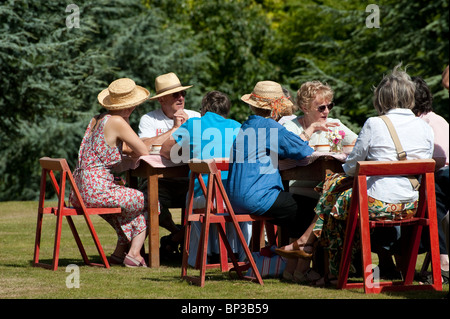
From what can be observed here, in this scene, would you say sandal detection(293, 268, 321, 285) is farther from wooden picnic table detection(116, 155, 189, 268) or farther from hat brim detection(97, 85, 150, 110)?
hat brim detection(97, 85, 150, 110)

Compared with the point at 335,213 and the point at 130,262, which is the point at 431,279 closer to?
the point at 335,213

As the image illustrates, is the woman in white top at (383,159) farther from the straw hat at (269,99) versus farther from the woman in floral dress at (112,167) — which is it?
the woman in floral dress at (112,167)

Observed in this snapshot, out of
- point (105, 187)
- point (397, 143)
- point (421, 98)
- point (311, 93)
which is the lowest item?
point (105, 187)

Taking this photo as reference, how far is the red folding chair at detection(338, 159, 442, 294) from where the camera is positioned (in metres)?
4.93

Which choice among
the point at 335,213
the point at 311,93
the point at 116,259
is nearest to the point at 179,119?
the point at 311,93

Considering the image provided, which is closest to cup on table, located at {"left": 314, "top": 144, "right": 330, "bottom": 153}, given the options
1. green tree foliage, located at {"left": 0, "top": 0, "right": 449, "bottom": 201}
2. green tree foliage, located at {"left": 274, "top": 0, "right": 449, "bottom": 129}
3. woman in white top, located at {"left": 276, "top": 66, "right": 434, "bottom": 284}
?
woman in white top, located at {"left": 276, "top": 66, "right": 434, "bottom": 284}

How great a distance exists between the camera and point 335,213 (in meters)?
5.25

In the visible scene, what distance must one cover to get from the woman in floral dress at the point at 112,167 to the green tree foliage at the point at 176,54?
11.5 meters

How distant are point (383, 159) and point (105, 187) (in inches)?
102

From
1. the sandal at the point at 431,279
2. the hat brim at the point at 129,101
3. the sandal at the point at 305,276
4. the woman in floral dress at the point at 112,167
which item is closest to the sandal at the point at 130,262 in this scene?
the woman in floral dress at the point at 112,167

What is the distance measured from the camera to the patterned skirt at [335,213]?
518cm

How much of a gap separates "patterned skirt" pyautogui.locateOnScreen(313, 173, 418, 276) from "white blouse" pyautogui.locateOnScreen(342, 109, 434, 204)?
74mm
